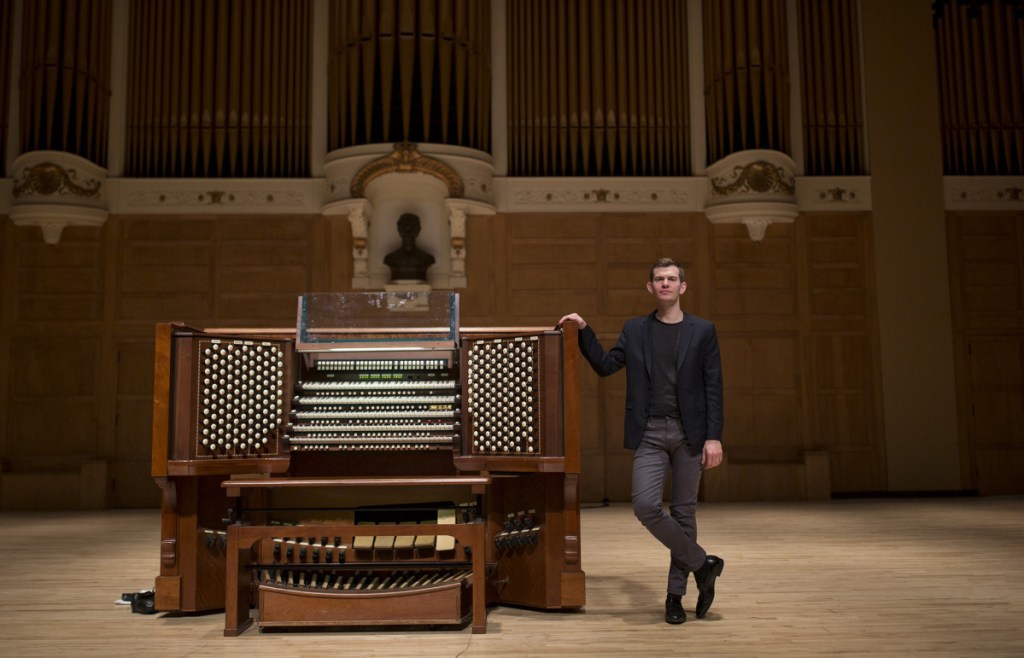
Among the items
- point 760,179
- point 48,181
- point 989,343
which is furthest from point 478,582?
point 989,343

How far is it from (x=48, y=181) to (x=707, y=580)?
23.1 feet

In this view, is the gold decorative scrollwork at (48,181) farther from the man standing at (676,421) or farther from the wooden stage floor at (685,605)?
the man standing at (676,421)

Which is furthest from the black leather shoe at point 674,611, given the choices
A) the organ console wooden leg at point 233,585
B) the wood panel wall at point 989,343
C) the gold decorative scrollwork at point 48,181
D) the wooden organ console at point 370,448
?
the gold decorative scrollwork at point 48,181

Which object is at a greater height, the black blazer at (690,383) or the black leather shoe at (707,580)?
the black blazer at (690,383)

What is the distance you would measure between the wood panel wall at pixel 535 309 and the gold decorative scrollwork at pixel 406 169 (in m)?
0.53

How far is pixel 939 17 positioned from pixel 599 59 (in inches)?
139

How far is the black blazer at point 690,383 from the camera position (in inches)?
128

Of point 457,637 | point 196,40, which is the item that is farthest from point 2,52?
point 457,637

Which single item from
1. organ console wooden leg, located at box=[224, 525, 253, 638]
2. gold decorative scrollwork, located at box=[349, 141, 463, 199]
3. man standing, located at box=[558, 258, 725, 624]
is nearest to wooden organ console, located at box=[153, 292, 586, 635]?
organ console wooden leg, located at box=[224, 525, 253, 638]

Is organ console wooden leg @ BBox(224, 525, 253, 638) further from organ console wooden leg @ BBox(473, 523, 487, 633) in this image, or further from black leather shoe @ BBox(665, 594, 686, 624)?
black leather shoe @ BBox(665, 594, 686, 624)

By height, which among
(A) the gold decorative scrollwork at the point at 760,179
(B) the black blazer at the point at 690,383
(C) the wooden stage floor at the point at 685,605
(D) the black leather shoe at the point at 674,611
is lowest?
(C) the wooden stage floor at the point at 685,605

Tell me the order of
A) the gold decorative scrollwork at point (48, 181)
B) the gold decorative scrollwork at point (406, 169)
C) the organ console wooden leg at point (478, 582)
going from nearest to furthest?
the organ console wooden leg at point (478, 582)
the gold decorative scrollwork at point (406, 169)
the gold decorative scrollwork at point (48, 181)

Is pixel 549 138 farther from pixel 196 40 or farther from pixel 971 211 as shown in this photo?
pixel 971 211

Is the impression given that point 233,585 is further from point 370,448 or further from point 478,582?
point 478,582
